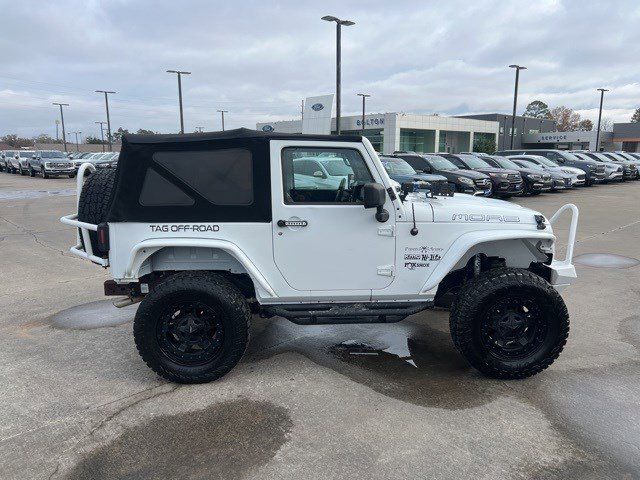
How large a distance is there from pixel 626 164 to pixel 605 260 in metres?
22.5

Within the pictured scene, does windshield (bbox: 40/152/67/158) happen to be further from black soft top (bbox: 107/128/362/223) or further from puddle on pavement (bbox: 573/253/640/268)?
puddle on pavement (bbox: 573/253/640/268)

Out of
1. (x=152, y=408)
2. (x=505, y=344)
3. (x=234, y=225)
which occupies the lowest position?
(x=152, y=408)

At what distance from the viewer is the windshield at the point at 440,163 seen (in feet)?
58.1

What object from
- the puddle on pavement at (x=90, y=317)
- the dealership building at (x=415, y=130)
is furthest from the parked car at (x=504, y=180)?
the dealership building at (x=415, y=130)

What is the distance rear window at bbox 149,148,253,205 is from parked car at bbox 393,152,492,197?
1185 centimetres

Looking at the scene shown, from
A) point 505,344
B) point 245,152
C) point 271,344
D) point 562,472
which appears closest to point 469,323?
point 505,344

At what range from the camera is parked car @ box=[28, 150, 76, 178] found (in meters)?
30.6

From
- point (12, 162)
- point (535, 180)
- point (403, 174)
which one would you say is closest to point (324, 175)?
point (403, 174)

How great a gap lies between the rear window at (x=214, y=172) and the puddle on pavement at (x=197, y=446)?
1.59 meters

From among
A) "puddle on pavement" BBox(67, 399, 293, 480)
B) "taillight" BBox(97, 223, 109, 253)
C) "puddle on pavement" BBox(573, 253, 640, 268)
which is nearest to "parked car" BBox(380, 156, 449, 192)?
"puddle on pavement" BBox(573, 253, 640, 268)

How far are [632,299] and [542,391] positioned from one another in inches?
124

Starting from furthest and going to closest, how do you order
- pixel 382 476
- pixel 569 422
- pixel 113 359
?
pixel 113 359
pixel 569 422
pixel 382 476

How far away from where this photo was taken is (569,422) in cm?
331

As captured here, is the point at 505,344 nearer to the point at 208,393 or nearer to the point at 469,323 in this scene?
the point at 469,323
